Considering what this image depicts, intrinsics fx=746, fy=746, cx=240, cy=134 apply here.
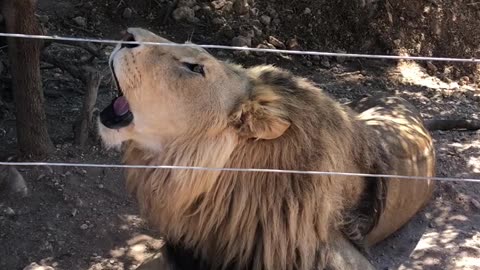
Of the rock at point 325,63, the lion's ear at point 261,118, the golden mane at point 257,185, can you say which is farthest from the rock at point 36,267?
the rock at point 325,63

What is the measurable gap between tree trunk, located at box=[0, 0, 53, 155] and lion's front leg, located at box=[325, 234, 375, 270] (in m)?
1.55

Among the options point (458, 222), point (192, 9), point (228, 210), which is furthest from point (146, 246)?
point (192, 9)

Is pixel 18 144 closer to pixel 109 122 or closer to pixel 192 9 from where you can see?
pixel 109 122

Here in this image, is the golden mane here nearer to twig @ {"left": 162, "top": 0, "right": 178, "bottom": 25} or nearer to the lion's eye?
the lion's eye

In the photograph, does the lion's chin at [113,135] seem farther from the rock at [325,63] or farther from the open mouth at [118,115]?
the rock at [325,63]

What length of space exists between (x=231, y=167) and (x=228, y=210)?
0.15 meters

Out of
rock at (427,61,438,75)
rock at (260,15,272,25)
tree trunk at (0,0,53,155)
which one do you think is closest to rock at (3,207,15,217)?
tree trunk at (0,0,53,155)

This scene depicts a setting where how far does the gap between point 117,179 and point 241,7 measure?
2450 mm

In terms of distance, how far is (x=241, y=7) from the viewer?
571 centimetres

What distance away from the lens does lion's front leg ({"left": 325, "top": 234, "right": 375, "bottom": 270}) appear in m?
2.62

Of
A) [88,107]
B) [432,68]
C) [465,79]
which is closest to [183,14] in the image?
[432,68]

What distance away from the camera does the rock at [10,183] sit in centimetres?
335

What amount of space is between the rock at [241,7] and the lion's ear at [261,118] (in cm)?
338

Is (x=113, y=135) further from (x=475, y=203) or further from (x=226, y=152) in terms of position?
(x=475, y=203)
